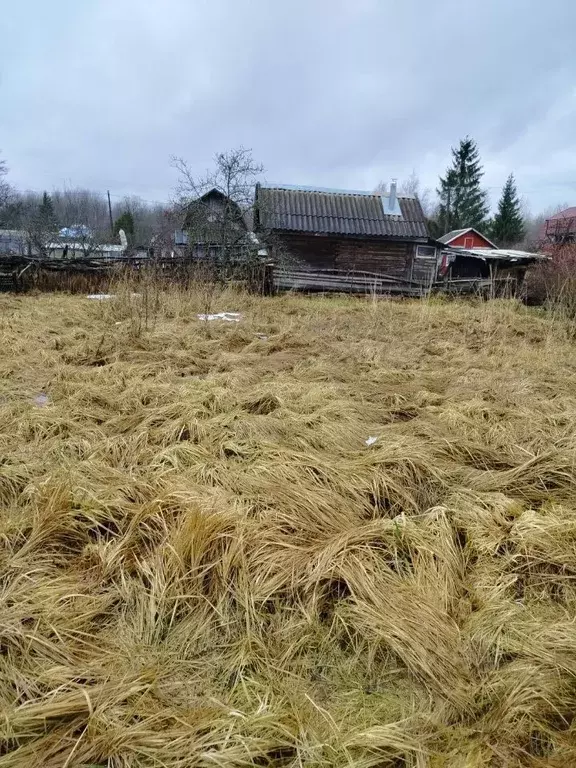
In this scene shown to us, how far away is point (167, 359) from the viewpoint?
19.4ft

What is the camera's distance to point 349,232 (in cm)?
1941

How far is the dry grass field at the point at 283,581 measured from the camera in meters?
1.48

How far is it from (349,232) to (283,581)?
19.0 meters

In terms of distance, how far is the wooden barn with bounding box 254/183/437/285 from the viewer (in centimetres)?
1938

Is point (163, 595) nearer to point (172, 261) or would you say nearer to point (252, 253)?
point (172, 261)

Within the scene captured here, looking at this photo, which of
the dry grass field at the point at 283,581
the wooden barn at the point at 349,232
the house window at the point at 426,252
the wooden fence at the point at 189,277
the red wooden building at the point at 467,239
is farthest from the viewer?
the red wooden building at the point at 467,239

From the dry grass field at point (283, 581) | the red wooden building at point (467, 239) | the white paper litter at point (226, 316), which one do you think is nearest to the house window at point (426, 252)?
the white paper litter at point (226, 316)

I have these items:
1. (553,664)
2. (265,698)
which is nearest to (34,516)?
(265,698)

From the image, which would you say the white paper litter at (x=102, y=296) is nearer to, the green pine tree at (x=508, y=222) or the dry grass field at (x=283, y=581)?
the dry grass field at (x=283, y=581)

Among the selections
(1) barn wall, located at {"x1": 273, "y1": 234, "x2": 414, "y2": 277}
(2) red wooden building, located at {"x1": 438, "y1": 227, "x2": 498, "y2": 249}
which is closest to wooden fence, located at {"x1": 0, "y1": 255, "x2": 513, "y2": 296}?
(1) barn wall, located at {"x1": 273, "y1": 234, "x2": 414, "y2": 277}

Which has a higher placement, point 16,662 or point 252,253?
point 252,253

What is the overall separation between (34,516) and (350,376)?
3.77 metres

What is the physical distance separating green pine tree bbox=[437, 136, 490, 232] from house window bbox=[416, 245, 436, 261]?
97.9 ft

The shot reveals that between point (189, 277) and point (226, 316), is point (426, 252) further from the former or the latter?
point (226, 316)
